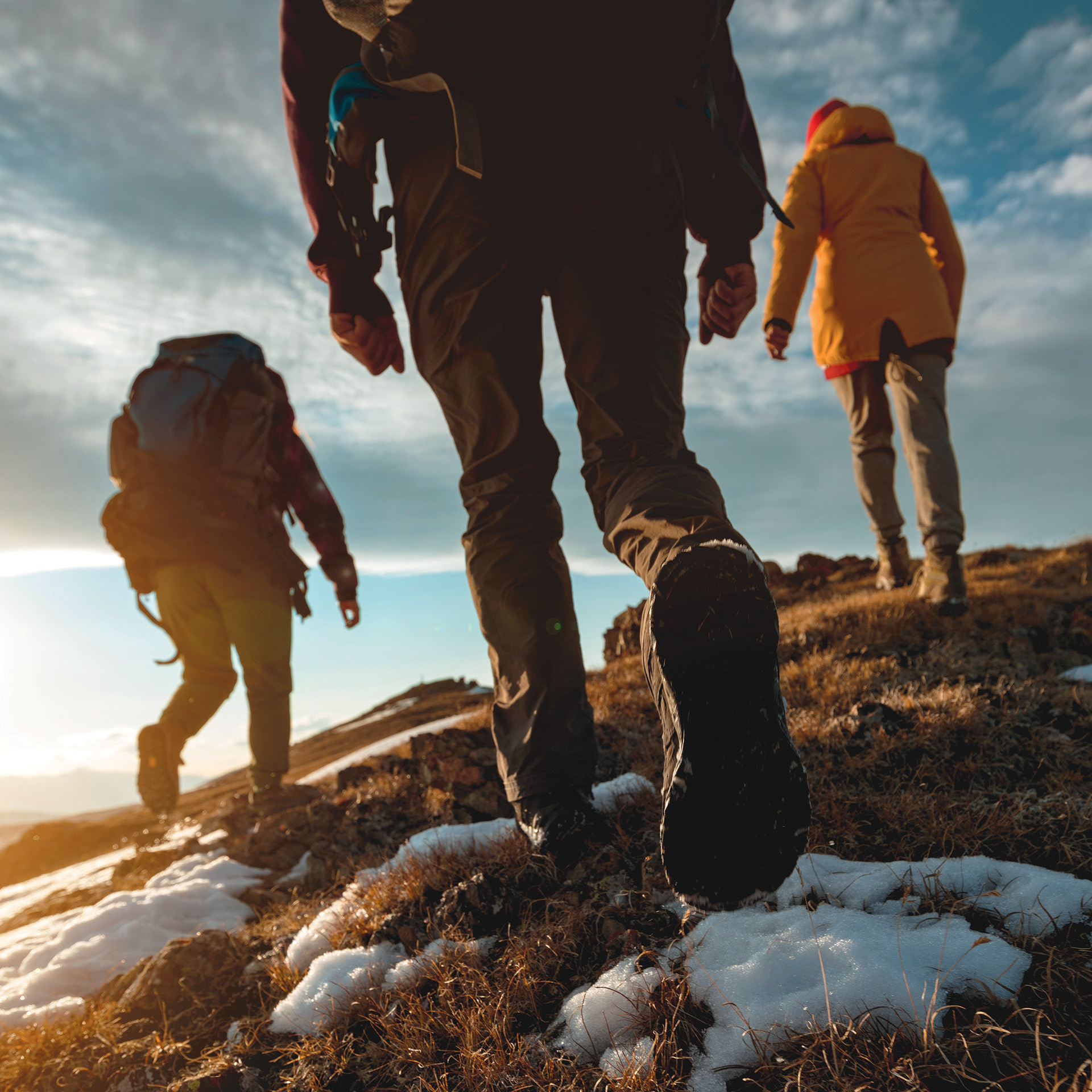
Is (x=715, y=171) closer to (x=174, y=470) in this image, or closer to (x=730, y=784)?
(x=730, y=784)

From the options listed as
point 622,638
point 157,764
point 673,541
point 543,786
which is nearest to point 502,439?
point 673,541

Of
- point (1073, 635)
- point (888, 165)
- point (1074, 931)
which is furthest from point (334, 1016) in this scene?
point (888, 165)

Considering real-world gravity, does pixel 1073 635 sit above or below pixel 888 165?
below


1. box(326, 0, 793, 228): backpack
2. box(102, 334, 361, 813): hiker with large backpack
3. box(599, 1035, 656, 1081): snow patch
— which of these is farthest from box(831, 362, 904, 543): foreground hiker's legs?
box(599, 1035, 656, 1081): snow patch

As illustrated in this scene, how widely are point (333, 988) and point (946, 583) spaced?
3.97 meters

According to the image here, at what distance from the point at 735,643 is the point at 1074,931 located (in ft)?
2.60

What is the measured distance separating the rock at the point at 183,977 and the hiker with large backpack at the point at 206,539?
104 inches

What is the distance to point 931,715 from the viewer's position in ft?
7.24

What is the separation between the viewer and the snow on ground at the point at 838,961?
0.98m

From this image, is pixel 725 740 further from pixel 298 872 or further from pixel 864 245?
pixel 864 245

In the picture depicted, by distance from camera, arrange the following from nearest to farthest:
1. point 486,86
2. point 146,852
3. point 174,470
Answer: point 486,86, point 146,852, point 174,470

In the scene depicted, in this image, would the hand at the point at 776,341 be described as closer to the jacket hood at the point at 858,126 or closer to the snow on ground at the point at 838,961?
the jacket hood at the point at 858,126

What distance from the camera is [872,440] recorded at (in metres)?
4.75

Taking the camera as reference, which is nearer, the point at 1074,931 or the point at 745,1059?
the point at 745,1059
